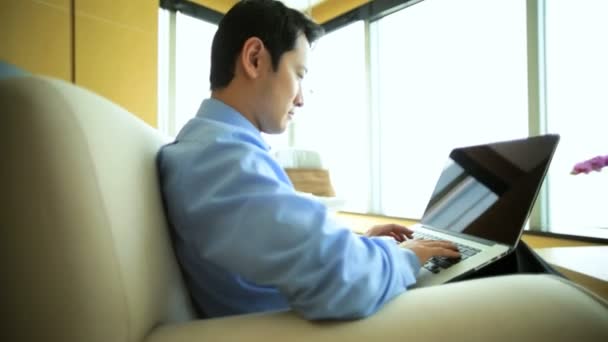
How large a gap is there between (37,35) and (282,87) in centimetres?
136

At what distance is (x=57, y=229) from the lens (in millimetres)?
302

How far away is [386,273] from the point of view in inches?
16.5

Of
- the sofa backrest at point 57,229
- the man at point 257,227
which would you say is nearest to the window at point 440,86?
the man at point 257,227

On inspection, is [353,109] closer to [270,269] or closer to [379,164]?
[379,164]

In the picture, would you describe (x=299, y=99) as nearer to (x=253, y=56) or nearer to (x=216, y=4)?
(x=253, y=56)

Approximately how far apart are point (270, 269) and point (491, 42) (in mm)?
2048

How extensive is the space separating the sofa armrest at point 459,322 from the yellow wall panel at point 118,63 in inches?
61.8

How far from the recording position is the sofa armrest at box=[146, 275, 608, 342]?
13.2 inches

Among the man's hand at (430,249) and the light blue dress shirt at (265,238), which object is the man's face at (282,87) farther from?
the man's hand at (430,249)

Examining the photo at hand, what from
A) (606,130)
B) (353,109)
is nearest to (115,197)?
(606,130)

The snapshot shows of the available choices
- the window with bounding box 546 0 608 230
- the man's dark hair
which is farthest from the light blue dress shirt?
the window with bounding box 546 0 608 230

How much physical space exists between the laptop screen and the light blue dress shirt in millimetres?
320

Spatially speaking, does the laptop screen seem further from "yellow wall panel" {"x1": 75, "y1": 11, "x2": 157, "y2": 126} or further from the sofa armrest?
"yellow wall panel" {"x1": 75, "y1": 11, "x2": 157, "y2": 126}

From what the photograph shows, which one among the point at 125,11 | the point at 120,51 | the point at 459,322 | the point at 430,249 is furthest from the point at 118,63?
the point at 459,322
